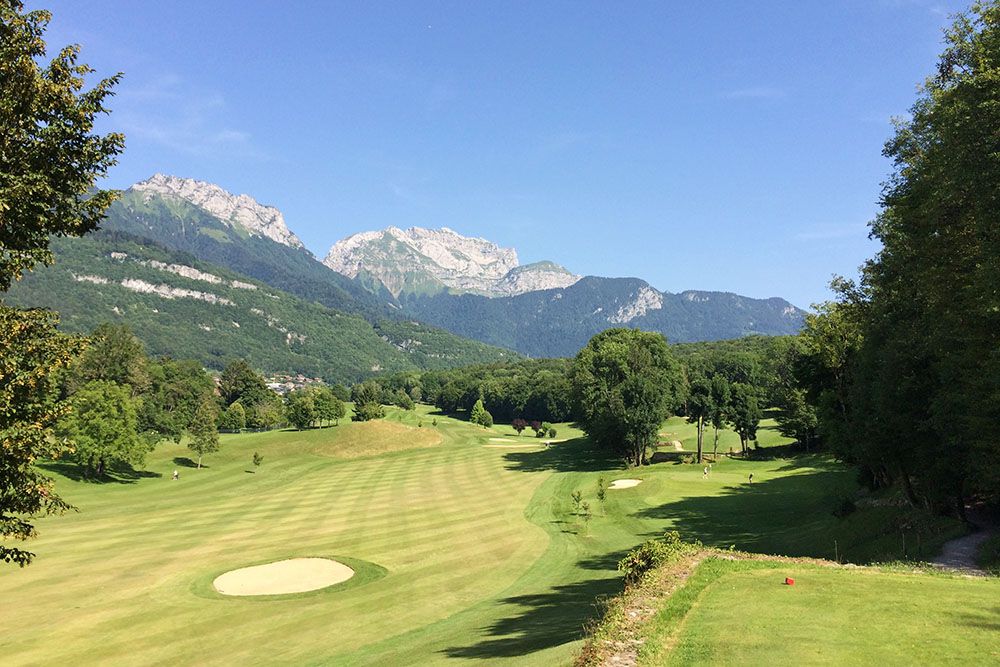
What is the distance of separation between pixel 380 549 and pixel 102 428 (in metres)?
48.1

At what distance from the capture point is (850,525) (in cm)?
3541

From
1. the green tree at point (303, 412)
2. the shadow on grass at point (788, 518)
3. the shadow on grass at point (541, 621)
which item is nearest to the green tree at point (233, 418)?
the green tree at point (303, 412)

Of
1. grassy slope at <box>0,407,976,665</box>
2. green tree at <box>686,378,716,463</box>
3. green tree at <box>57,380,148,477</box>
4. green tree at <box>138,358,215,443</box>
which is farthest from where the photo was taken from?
green tree at <box>138,358,215,443</box>

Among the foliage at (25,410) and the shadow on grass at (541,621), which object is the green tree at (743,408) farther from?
the foliage at (25,410)

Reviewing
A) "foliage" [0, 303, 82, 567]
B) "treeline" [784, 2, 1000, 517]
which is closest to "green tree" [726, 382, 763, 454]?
"treeline" [784, 2, 1000, 517]

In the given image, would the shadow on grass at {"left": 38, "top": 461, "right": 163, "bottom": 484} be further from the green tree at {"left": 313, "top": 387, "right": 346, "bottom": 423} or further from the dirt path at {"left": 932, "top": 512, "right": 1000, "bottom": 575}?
the dirt path at {"left": 932, "top": 512, "right": 1000, "bottom": 575}

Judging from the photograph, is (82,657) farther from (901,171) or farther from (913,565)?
(901,171)

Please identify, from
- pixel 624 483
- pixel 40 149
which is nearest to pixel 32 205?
pixel 40 149

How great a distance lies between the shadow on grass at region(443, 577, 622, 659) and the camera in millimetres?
18953

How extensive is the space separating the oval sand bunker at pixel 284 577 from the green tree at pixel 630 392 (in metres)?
45.9

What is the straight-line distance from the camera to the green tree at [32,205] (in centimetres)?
1312

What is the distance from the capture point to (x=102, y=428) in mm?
68750

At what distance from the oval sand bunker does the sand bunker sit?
3379cm

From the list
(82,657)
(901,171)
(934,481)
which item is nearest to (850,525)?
(934,481)
